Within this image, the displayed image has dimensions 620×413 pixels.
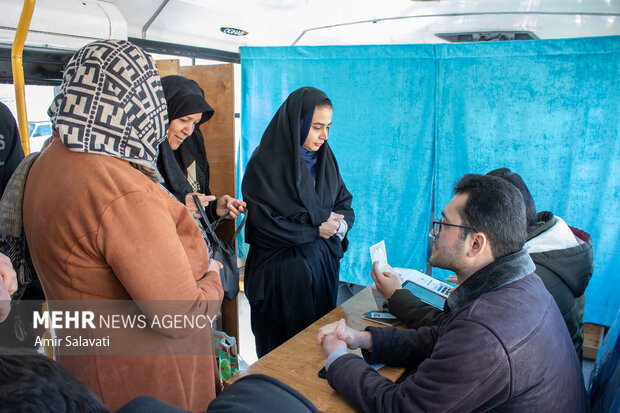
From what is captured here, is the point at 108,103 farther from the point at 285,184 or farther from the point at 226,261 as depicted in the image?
the point at 285,184

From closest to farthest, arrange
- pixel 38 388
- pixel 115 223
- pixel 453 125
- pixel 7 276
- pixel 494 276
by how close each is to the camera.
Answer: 1. pixel 38 388
2. pixel 115 223
3. pixel 7 276
4. pixel 494 276
5. pixel 453 125

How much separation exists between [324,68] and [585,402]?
10.2ft

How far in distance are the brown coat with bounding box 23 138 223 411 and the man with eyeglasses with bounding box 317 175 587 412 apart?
0.59 meters

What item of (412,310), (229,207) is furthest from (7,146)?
(412,310)

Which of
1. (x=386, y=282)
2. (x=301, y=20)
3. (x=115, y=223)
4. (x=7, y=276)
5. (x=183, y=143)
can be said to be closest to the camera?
(x=115, y=223)

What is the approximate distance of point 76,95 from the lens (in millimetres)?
1105

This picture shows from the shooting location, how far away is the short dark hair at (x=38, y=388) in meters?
0.43

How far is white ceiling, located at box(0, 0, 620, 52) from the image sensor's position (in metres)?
2.86

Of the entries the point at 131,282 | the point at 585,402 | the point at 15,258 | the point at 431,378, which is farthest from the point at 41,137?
the point at 585,402

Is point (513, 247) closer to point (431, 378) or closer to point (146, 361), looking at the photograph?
point (431, 378)

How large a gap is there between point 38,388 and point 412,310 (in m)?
1.58

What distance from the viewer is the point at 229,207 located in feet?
7.92

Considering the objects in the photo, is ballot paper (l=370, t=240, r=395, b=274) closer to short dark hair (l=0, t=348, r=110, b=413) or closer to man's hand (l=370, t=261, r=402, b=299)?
man's hand (l=370, t=261, r=402, b=299)

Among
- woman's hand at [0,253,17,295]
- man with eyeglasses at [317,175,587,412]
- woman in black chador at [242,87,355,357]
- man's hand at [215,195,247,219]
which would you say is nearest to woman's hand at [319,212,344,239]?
woman in black chador at [242,87,355,357]
